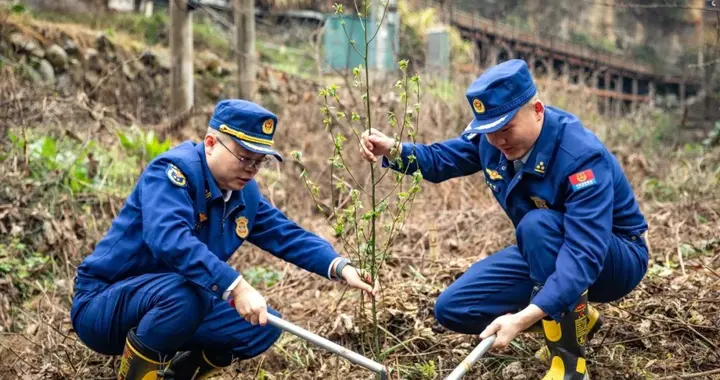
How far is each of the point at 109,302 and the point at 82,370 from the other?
716 mm

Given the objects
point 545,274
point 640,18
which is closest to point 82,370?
point 545,274

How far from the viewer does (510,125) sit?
9.59ft

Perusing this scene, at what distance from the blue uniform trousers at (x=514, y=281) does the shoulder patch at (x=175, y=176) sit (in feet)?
4.01

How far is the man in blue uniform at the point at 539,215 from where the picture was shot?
2.77m

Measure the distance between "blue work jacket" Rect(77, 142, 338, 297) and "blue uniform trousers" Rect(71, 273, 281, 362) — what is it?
3.3 inches

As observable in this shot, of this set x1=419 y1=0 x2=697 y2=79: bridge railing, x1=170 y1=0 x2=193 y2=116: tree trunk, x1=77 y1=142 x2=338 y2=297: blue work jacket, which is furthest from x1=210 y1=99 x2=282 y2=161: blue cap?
x1=419 y1=0 x2=697 y2=79: bridge railing

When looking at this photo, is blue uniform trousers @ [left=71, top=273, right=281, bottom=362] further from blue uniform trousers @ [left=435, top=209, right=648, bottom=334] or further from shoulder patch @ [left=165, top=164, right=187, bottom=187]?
blue uniform trousers @ [left=435, top=209, right=648, bottom=334]

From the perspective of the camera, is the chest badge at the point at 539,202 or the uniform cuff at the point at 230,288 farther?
the chest badge at the point at 539,202

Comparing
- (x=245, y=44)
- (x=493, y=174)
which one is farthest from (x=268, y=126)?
(x=245, y=44)

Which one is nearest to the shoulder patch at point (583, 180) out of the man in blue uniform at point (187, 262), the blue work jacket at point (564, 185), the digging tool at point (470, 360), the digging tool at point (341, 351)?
the blue work jacket at point (564, 185)

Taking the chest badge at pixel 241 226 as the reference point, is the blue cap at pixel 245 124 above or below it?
above

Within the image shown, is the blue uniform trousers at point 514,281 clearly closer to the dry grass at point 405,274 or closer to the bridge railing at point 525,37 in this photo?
the dry grass at point 405,274

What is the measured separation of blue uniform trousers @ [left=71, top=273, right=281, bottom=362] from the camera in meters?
2.99

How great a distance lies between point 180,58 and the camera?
8.10 metres
